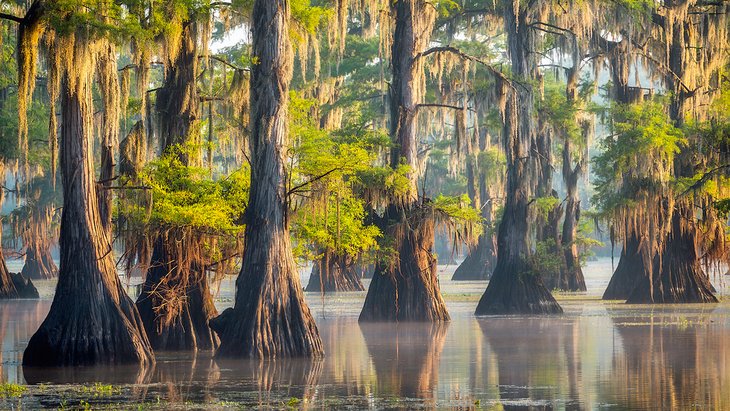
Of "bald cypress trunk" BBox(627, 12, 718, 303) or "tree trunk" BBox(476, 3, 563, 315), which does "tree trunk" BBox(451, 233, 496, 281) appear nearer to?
"bald cypress trunk" BBox(627, 12, 718, 303)

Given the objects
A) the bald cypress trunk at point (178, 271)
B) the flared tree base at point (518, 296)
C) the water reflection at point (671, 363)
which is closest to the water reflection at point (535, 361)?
the water reflection at point (671, 363)

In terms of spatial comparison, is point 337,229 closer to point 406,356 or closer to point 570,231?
point 406,356

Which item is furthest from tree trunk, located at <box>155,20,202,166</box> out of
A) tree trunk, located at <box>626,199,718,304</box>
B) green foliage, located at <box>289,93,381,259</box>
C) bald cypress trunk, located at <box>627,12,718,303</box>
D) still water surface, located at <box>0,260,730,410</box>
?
tree trunk, located at <box>626,199,718,304</box>

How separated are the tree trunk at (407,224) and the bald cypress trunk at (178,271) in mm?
8628

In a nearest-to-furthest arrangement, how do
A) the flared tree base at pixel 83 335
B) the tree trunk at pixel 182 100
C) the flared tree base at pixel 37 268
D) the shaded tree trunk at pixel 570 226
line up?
the flared tree base at pixel 83 335
the tree trunk at pixel 182 100
the shaded tree trunk at pixel 570 226
the flared tree base at pixel 37 268

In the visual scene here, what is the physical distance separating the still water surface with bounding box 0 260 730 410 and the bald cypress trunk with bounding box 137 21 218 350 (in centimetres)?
93

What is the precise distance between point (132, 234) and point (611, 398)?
37.1ft

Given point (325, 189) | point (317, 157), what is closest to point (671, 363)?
point (325, 189)

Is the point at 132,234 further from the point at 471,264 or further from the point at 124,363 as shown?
the point at 471,264

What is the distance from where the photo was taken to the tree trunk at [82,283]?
21.6 m

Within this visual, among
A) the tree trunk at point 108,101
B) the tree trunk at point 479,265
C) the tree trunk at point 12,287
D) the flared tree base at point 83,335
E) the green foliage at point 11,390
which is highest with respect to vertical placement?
the tree trunk at point 108,101

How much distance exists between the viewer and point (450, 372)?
2161 centimetres

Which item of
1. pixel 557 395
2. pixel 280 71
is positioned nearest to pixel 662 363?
pixel 557 395

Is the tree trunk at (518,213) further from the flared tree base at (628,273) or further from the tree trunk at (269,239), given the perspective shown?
the tree trunk at (269,239)
